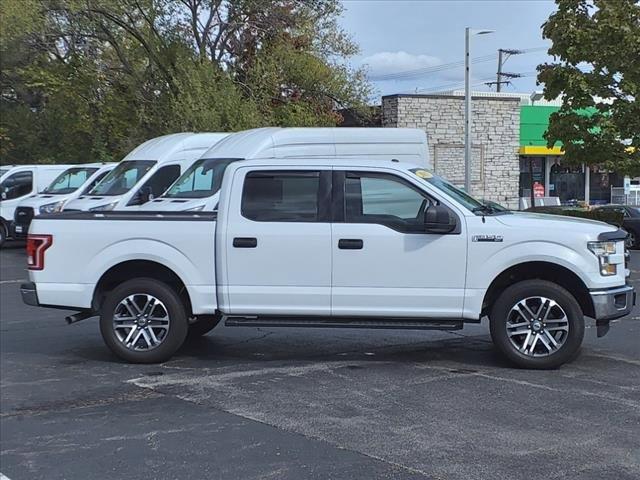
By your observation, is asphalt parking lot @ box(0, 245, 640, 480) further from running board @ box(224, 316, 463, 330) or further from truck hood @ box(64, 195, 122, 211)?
truck hood @ box(64, 195, 122, 211)

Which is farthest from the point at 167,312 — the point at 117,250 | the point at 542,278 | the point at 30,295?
the point at 542,278

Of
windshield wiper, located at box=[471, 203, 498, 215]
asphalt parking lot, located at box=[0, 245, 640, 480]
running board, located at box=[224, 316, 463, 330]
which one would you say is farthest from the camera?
windshield wiper, located at box=[471, 203, 498, 215]

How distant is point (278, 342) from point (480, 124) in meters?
25.4

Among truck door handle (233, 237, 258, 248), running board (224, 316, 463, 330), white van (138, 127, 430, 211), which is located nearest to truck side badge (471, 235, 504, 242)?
running board (224, 316, 463, 330)

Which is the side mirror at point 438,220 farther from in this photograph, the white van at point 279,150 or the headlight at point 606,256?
the white van at point 279,150

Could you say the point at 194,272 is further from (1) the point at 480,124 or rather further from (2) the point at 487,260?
(1) the point at 480,124

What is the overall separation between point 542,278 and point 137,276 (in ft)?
13.1

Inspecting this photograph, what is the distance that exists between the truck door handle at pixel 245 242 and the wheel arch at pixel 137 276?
0.72 meters

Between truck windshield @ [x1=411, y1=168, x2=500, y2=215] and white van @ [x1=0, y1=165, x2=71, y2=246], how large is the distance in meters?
16.4

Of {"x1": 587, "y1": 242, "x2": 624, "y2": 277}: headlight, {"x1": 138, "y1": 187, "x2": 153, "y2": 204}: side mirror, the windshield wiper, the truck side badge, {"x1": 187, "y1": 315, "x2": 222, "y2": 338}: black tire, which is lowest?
{"x1": 187, "y1": 315, "x2": 222, "y2": 338}: black tire

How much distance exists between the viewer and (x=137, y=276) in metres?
8.12

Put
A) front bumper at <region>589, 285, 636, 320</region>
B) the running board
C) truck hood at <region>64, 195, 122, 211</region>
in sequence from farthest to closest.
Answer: truck hood at <region>64, 195, 122, 211</region>, the running board, front bumper at <region>589, 285, 636, 320</region>

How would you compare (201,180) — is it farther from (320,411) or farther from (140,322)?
(320,411)

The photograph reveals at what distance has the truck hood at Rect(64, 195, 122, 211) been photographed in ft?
53.1
